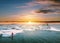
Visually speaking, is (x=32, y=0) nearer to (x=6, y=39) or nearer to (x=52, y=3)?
(x=52, y=3)

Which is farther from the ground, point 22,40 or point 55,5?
point 55,5

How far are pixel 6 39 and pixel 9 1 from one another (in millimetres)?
451

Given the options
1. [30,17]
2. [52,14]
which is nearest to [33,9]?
[30,17]

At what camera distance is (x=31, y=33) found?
61.5 inches

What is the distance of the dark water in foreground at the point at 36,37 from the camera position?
5.08ft

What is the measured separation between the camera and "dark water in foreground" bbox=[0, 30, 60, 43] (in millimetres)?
1549

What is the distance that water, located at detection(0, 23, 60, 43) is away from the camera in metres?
1.55

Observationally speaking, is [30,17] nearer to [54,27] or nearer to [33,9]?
[33,9]

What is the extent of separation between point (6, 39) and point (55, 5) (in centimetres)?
70

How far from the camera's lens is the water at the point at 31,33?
1551 millimetres

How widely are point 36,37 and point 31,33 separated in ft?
0.25

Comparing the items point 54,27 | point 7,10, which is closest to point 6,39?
point 7,10

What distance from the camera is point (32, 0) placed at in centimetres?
158

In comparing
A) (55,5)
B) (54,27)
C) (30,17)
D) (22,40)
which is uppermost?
(55,5)
